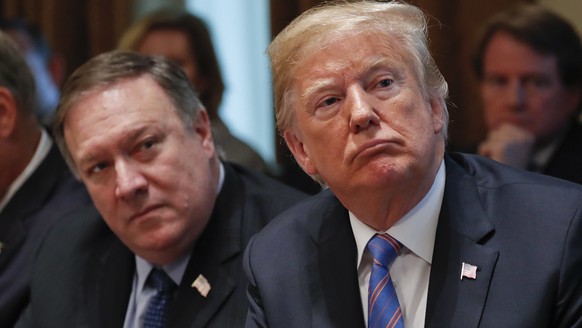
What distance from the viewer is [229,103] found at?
17.2 ft

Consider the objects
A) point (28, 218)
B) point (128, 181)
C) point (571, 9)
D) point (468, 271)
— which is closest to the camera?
point (468, 271)

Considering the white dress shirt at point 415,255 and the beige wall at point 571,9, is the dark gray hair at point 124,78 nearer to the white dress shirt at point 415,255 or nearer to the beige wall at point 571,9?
the white dress shirt at point 415,255

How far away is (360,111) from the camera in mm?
2223

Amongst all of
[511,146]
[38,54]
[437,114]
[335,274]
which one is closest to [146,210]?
[335,274]

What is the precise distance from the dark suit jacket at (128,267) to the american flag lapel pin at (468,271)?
0.76 meters

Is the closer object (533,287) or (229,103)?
(533,287)

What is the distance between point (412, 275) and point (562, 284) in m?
0.36

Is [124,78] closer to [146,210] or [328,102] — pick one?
[146,210]

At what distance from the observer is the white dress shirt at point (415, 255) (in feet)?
7.53

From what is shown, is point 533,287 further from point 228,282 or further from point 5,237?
point 5,237

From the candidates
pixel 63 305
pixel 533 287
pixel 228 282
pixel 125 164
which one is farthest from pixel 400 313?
pixel 63 305

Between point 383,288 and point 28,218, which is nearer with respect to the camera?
point 383,288

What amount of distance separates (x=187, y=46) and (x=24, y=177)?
42.0 inches

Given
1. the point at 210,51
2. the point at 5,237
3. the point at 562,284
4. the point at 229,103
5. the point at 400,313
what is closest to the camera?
the point at 562,284
